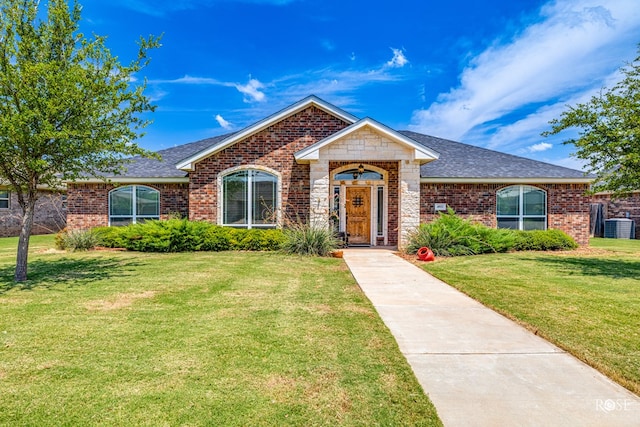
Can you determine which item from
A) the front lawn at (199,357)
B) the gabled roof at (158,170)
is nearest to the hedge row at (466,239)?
the front lawn at (199,357)

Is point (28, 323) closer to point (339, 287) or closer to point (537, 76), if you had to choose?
point (339, 287)

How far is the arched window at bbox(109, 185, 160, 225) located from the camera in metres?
15.5

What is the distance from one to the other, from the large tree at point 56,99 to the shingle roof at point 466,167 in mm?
5795

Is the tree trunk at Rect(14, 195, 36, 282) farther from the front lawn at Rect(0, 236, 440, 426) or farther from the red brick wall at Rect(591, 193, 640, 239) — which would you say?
the red brick wall at Rect(591, 193, 640, 239)

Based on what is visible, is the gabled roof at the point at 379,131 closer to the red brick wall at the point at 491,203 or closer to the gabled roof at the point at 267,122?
the gabled roof at the point at 267,122

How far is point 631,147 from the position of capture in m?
9.39

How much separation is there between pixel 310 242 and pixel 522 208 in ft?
30.6

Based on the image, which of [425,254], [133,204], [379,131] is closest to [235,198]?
[133,204]

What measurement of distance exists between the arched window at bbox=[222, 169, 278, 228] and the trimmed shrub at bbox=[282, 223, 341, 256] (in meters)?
2.39

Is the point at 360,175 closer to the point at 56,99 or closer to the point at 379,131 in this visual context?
the point at 379,131

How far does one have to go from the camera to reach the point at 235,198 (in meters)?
14.4

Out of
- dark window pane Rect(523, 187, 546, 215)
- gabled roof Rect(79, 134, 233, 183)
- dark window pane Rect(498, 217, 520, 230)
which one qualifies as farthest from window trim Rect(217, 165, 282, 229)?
dark window pane Rect(523, 187, 546, 215)

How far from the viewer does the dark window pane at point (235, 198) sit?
14391mm

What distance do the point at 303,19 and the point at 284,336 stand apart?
14105 mm
